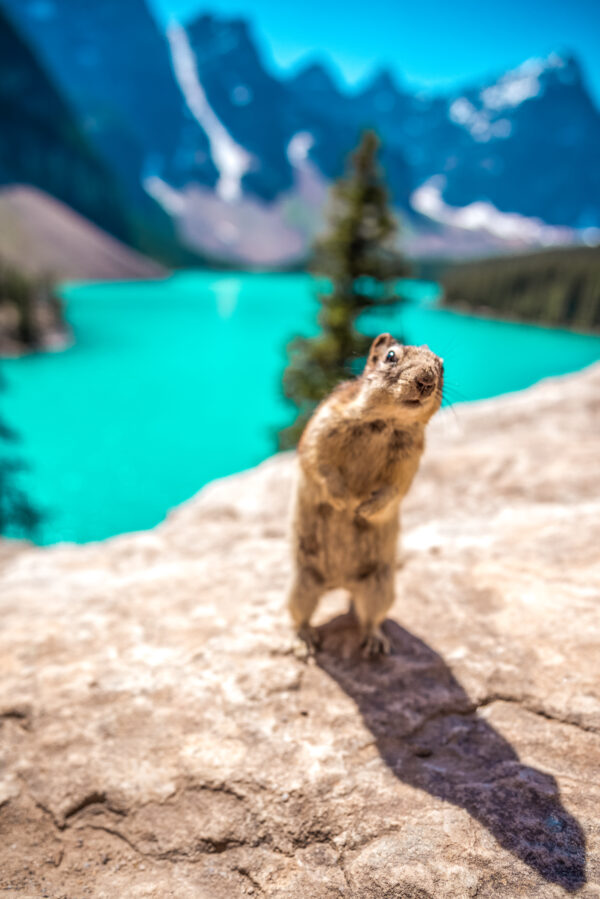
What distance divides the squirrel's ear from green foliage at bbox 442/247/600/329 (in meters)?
59.4

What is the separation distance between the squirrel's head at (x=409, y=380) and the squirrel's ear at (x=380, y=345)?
41mm

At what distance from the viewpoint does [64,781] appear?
2883mm

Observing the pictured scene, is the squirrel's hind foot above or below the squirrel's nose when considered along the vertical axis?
below

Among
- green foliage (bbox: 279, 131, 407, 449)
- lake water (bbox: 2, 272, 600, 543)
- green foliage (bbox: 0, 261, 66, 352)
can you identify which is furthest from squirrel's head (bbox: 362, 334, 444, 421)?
green foliage (bbox: 0, 261, 66, 352)

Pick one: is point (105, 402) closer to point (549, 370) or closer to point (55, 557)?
point (55, 557)

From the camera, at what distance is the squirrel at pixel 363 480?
9.09 feet

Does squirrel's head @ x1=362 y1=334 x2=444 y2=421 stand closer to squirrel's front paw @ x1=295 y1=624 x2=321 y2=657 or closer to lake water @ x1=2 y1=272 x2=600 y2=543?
lake water @ x1=2 y1=272 x2=600 y2=543

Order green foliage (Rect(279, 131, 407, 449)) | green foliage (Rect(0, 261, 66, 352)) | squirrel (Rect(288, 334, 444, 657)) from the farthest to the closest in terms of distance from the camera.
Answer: green foliage (Rect(0, 261, 66, 352)) → green foliage (Rect(279, 131, 407, 449)) → squirrel (Rect(288, 334, 444, 657))

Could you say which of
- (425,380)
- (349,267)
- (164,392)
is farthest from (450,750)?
(164,392)

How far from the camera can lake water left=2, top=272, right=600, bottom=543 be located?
708 inches

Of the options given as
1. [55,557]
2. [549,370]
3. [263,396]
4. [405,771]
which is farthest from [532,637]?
[549,370]

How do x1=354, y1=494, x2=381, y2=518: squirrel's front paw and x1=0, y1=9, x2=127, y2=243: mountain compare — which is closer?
x1=354, y1=494, x2=381, y2=518: squirrel's front paw

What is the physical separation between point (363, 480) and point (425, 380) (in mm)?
812

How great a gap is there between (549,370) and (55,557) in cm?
3912
